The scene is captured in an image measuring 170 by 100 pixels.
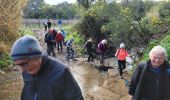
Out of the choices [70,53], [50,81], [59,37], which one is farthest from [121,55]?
[50,81]

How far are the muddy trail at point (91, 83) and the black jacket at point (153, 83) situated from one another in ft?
21.4

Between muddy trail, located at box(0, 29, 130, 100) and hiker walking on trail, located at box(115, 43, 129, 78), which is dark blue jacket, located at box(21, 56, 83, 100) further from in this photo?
hiker walking on trail, located at box(115, 43, 129, 78)

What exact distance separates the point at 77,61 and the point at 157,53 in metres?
Answer: 15.8

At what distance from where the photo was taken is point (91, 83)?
15.5 m

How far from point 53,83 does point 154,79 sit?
116 inches

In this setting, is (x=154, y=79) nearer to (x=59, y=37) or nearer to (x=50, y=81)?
(x=50, y=81)

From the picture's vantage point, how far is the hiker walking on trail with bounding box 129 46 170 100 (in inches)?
224

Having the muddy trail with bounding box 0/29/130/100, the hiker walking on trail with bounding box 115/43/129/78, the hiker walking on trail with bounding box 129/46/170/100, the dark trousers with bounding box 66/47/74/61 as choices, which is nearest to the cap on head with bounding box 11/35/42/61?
the hiker walking on trail with bounding box 129/46/170/100

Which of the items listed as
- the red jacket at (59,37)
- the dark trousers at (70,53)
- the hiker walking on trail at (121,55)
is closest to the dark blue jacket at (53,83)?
the hiker walking on trail at (121,55)

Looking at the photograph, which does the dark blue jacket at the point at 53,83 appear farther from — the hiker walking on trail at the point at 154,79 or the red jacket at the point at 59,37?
the red jacket at the point at 59,37

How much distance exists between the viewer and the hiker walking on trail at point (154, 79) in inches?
224

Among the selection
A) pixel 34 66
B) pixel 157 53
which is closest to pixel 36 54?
pixel 34 66

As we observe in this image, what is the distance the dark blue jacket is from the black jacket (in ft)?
8.91

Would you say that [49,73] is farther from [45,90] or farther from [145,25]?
[145,25]
